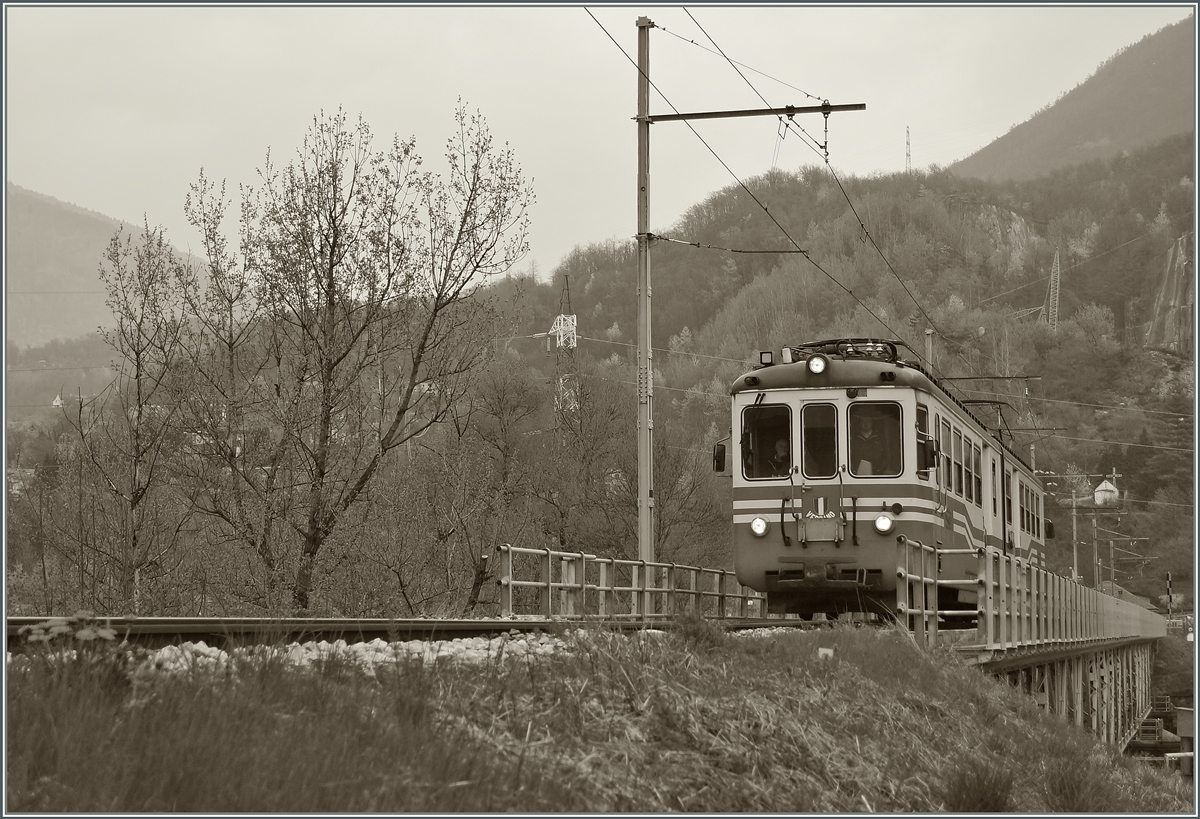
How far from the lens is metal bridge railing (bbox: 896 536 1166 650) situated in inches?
579

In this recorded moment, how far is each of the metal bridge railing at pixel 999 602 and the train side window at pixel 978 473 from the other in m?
1.05

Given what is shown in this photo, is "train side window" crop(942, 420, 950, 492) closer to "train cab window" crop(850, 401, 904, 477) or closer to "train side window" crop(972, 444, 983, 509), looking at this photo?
"train cab window" crop(850, 401, 904, 477)

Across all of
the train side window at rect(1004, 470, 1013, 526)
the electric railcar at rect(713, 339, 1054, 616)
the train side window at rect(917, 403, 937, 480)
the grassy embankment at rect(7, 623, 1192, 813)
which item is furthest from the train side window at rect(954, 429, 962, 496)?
Answer: the grassy embankment at rect(7, 623, 1192, 813)

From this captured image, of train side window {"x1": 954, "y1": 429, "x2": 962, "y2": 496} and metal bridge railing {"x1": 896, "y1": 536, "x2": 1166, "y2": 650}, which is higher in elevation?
train side window {"x1": 954, "y1": 429, "x2": 962, "y2": 496}

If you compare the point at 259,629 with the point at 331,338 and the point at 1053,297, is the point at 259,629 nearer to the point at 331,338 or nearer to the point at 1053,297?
the point at 331,338

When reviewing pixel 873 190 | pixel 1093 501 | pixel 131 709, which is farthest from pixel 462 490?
pixel 873 190

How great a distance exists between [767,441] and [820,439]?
790 millimetres

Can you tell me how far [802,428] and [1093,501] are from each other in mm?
62635

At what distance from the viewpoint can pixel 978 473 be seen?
20.6m

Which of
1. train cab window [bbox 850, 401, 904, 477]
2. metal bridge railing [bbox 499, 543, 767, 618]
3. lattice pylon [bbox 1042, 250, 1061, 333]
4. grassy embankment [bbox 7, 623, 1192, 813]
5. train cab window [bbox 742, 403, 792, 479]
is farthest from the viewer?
lattice pylon [bbox 1042, 250, 1061, 333]

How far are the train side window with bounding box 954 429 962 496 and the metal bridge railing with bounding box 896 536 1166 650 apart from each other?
4.03 ft

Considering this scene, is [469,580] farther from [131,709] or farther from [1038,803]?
[131,709]

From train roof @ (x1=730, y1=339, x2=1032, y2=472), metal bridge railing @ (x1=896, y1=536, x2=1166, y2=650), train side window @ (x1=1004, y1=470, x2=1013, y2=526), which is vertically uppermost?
train roof @ (x1=730, y1=339, x2=1032, y2=472)

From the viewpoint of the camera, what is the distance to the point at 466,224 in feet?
75.8
